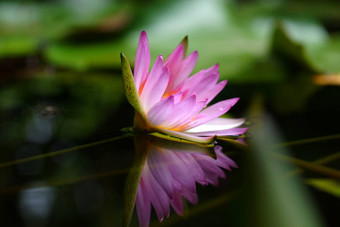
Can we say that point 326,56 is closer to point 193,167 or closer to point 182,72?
point 182,72

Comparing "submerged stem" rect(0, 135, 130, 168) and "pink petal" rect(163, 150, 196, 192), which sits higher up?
"pink petal" rect(163, 150, 196, 192)

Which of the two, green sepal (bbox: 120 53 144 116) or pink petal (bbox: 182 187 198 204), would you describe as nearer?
pink petal (bbox: 182 187 198 204)

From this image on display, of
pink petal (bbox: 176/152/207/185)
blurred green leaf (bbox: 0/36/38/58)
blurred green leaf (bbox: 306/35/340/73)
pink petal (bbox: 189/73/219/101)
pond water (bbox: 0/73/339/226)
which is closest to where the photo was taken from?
pond water (bbox: 0/73/339/226)

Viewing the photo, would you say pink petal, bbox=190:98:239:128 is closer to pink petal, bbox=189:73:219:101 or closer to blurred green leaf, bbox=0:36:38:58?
pink petal, bbox=189:73:219:101

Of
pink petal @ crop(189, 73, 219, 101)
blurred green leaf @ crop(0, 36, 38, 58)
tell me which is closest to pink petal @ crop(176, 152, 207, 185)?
pink petal @ crop(189, 73, 219, 101)

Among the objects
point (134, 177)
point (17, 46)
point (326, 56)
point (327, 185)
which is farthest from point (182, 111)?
point (17, 46)

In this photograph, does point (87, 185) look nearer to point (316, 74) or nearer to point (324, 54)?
point (316, 74)

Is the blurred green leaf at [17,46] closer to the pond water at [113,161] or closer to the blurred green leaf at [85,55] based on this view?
the blurred green leaf at [85,55]
